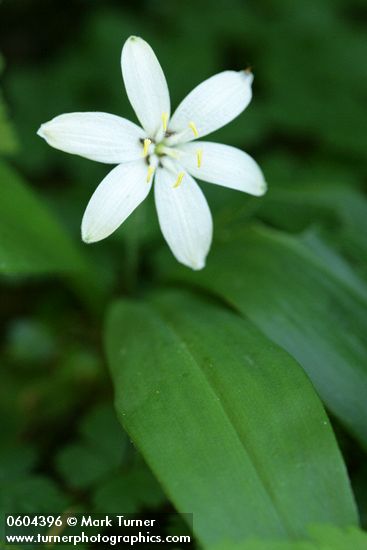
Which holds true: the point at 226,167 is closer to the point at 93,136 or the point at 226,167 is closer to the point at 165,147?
the point at 165,147

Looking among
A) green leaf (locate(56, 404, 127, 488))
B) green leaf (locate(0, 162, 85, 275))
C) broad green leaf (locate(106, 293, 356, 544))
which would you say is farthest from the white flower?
green leaf (locate(56, 404, 127, 488))

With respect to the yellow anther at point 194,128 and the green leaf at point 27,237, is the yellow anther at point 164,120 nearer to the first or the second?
the yellow anther at point 194,128

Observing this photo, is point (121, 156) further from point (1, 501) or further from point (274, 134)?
point (274, 134)

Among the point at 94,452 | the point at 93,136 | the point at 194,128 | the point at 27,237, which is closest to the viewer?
the point at 93,136

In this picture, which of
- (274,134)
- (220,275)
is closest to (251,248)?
(220,275)

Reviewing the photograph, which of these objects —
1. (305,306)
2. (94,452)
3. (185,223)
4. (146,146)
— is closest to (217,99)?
(146,146)

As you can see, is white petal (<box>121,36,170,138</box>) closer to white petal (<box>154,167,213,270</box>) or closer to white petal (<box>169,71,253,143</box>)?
white petal (<box>169,71,253,143</box>)

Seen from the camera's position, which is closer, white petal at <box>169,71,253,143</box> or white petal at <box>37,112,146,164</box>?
white petal at <box>37,112,146,164</box>
